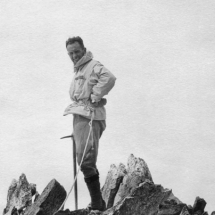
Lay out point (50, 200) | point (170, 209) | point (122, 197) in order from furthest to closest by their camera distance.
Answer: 1. point (122, 197)
2. point (50, 200)
3. point (170, 209)

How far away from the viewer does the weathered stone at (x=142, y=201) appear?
14182mm

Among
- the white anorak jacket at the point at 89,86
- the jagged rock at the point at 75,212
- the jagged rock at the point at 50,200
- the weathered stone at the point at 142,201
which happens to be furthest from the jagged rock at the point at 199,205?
the jagged rock at the point at 75,212

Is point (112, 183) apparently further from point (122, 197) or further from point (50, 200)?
point (50, 200)

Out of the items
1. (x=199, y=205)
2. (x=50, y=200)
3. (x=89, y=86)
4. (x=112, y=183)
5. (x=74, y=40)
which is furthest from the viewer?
(x=112, y=183)

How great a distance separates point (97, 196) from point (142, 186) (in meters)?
1.18

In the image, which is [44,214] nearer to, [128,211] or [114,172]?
[128,211]

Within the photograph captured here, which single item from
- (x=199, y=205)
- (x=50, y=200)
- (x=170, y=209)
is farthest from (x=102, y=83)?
(x=199, y=205)

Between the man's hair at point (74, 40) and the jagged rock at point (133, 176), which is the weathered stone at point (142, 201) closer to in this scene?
the jagged rock at point (133, 176)

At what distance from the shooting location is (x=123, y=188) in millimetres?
19625

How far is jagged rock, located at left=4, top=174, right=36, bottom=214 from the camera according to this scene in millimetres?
18688

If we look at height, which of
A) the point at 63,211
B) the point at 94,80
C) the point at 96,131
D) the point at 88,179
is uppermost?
the point at 94,80

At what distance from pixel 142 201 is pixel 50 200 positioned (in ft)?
11.3

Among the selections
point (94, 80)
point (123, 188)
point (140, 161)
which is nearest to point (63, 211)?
point (94, 80)

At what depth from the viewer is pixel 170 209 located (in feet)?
53.3
